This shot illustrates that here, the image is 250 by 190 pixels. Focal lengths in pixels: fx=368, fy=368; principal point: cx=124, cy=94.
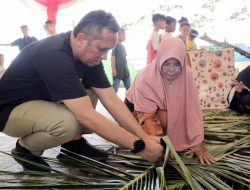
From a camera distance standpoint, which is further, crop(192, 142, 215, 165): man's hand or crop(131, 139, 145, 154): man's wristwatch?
crop(192, 142, 215, 165): man's hand

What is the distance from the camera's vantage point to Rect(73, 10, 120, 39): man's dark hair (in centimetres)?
144

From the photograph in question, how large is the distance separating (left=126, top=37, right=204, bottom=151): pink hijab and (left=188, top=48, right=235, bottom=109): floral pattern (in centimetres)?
202

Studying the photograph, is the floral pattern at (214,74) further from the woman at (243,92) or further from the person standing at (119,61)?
the person standing at (119,61)

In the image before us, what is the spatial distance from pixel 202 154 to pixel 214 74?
7.90ft

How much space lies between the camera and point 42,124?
1.60 meters

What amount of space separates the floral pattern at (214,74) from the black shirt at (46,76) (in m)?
2.22

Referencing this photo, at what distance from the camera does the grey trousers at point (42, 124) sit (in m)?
1.58

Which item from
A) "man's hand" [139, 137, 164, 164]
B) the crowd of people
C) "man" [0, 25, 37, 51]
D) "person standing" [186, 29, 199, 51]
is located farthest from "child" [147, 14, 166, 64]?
"man's hand" [139, 137, 164, 164]

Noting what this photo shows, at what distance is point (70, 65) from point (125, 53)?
10.2 feet

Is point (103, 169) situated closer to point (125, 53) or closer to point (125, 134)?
point (125, 134)

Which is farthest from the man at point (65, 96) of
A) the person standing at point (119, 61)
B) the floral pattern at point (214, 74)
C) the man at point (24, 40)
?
the man at point (24, 40)

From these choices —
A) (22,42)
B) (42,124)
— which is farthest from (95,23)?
(22,42)

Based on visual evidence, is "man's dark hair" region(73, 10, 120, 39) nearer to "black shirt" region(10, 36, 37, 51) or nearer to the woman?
the woman

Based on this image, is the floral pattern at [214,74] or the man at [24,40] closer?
the floral pattern at [214,74]
